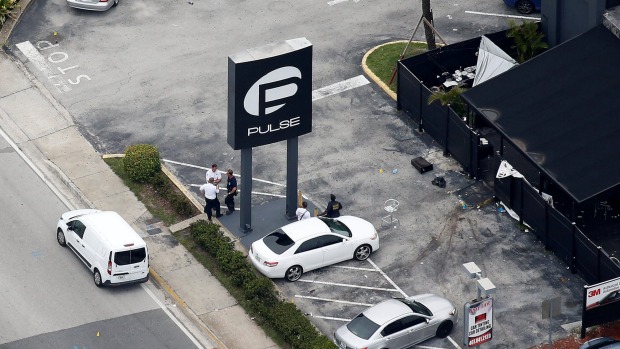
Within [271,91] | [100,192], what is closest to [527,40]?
[271,91]

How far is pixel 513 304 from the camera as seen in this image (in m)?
40.8

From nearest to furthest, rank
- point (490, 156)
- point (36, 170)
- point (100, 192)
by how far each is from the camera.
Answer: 1. point (490, 156)
2. point (100, 192)
3. point (36, 170)

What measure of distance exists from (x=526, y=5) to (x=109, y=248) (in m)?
22.2

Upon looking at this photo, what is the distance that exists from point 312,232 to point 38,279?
829cm

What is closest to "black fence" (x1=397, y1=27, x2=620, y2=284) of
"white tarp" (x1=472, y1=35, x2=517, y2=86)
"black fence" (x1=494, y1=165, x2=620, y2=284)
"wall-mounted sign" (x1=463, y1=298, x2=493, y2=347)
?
"black fence" (x1=494, y1=165, x2=620, y2=284)

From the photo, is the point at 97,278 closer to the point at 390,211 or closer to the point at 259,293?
the point at 259,293

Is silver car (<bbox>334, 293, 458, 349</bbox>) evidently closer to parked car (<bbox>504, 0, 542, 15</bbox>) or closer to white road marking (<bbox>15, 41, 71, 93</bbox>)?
white road marking (<bbox>15, 41, 71, 93</bbox>)

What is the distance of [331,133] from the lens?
48812 mm

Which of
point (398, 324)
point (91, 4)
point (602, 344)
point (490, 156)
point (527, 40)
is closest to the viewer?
point (602, 344)

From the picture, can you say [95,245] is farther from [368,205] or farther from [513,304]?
[513,304]

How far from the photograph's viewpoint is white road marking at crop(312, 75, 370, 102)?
50875mm

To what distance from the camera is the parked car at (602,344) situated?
3741 cm

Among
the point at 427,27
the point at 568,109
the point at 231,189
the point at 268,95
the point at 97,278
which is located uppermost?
the point at 268,95

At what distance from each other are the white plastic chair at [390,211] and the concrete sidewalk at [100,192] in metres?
5.99
